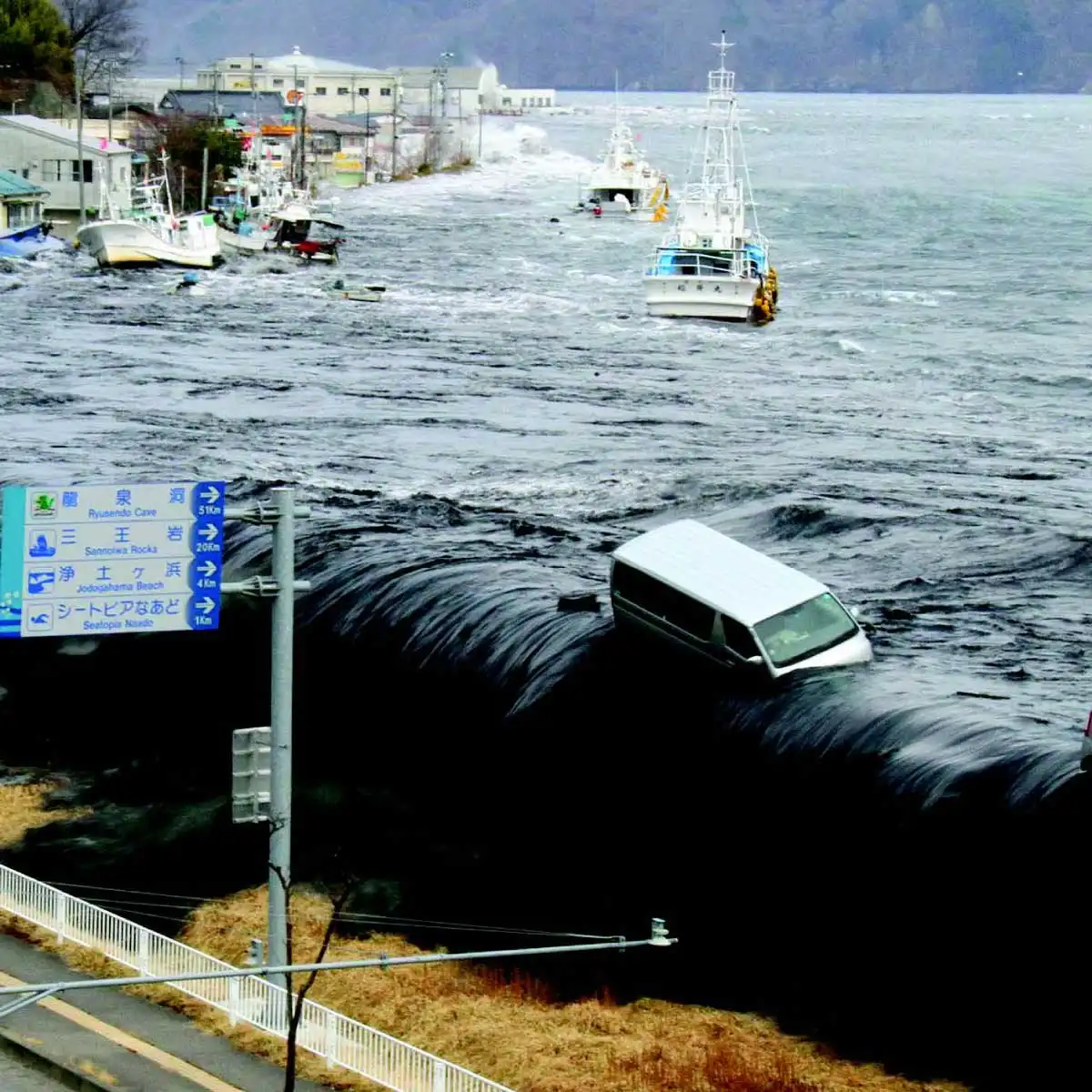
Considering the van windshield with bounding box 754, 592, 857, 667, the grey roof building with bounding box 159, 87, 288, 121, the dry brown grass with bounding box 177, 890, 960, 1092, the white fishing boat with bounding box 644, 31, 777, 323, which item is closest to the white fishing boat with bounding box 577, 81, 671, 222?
the grey roof building with bounding box 159, 87, 288, 121

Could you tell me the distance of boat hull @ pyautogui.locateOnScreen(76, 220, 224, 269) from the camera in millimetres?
88375

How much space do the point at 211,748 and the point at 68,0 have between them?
14099 cm

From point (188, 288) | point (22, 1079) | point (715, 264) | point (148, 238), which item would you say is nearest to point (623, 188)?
point (148, 238)

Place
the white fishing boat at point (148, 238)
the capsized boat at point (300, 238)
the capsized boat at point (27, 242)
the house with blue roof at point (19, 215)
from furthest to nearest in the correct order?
the capsized boat at point (300, 238)
the house with blue roof at point (19, 215)
the capsized boat at point (27, 242)
the white fishing boat at point (148, 238)

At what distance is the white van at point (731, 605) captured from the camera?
25000 millimetres

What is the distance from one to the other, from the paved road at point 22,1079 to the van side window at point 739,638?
11002 millimetres

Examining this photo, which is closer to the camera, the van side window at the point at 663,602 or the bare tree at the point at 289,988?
the bare tree at the point at 289,988

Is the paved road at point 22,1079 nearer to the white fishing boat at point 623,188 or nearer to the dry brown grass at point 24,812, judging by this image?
the dry brown grass at point 24,812

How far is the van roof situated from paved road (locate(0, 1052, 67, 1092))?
10.9m

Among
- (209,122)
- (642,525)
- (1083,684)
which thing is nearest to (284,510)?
(1083,684)

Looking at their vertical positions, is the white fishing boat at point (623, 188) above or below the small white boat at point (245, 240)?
above

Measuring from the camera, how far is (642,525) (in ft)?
130

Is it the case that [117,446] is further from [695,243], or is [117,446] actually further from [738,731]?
[695,243]

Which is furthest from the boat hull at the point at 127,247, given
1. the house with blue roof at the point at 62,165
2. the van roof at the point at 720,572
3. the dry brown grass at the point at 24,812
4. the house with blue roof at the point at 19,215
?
the van roof at the point at 720,572
